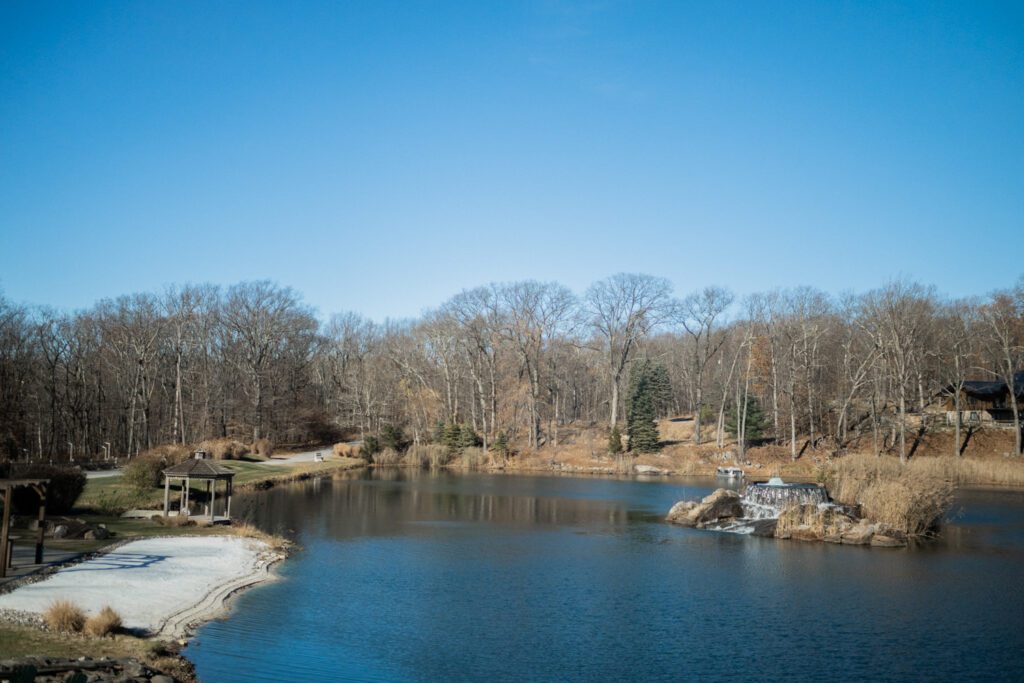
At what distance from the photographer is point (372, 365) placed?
84.5 meters

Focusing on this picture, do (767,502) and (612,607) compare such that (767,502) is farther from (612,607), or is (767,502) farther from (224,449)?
(224,449)

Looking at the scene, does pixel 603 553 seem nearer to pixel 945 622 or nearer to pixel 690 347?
pixel 945 622

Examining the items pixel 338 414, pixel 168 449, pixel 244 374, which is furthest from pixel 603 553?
pixel 338 414

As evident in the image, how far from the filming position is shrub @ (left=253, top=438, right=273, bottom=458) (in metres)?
62.0

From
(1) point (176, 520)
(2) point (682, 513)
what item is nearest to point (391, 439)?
(2) point (682, 513)

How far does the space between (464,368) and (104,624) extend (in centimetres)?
6166

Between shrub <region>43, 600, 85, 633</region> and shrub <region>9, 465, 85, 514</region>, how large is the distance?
14.7 m

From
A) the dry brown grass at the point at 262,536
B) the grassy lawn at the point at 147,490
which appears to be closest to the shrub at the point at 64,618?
the dry brown grass at the point at 262,536

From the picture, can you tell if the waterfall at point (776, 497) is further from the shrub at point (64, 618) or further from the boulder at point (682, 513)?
the shrub at point (64, 618)

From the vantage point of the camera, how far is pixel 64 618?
14.0 m

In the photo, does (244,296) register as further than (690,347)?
No

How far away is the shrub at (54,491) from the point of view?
2730cm

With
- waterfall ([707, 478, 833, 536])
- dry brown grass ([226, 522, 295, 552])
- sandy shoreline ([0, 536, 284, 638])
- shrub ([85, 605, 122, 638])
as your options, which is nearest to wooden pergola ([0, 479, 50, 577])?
sandy shoreline ([0, 536, 284, 638])

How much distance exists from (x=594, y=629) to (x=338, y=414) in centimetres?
6883
